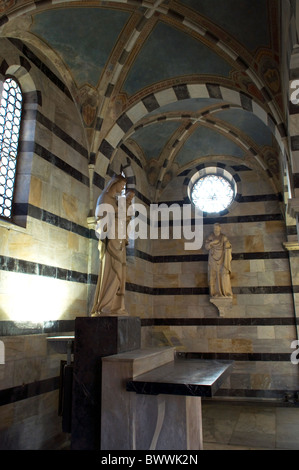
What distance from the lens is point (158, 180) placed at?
11.5 m

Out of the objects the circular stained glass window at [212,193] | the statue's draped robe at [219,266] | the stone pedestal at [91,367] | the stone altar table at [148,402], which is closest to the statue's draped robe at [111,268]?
the stone pedestal at [91,367]

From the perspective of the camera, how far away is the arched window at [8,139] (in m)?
5.86

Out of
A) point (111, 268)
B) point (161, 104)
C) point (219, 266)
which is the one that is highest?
point (161, 104)

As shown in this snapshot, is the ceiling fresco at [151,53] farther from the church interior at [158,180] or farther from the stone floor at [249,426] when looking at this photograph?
the stone floor at [249,426]

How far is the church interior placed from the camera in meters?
5.84

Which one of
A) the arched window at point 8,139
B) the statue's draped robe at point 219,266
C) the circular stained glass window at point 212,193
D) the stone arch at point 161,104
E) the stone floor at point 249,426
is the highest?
the stone arch at point 161,104

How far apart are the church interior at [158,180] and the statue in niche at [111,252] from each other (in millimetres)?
1445

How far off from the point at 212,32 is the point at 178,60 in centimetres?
106

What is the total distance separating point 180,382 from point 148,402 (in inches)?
34.4

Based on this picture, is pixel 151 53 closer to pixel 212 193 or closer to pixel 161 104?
pixel 161 104

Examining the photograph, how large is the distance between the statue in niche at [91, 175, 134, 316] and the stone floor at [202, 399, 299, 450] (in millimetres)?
3196

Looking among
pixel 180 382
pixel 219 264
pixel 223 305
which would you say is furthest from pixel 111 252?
pixel 223 305
